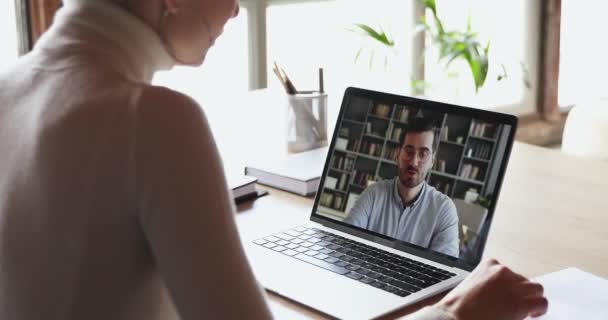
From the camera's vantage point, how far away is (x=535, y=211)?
1.59 m

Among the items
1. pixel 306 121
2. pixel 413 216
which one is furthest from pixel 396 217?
pixel 306 121

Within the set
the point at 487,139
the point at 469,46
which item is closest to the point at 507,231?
the point at 487,139

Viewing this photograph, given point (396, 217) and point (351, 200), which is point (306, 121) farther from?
point (396, 217)

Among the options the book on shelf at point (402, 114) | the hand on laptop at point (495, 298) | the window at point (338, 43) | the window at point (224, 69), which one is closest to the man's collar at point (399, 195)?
the book on shelf at point (402, 114)

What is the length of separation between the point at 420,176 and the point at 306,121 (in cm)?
66

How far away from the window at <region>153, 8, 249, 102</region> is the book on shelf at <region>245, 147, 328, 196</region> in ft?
4.85

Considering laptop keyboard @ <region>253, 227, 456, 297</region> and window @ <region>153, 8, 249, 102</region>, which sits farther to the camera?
window @ <region>153, 8, 249, 102</region>

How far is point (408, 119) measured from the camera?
1.39 meters

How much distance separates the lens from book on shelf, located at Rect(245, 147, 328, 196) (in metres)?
1.72

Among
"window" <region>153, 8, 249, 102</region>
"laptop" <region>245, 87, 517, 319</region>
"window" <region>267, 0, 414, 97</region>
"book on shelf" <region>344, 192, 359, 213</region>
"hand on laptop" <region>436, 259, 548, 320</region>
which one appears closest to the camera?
"hand on laptop" <region>436, 259, 548, 320</region>

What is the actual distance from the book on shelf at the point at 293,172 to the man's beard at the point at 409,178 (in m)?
0.38

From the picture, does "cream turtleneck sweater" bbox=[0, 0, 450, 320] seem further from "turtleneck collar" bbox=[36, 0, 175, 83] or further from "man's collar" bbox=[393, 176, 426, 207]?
"man's collar" bbox=[393, 176, 426, 207]

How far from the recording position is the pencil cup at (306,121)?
193 centimetres

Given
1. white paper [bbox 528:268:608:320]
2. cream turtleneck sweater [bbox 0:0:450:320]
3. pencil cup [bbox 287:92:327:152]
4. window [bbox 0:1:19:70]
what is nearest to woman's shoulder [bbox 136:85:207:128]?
cream turtleneck sweater [bbox 0:0:450:320]
